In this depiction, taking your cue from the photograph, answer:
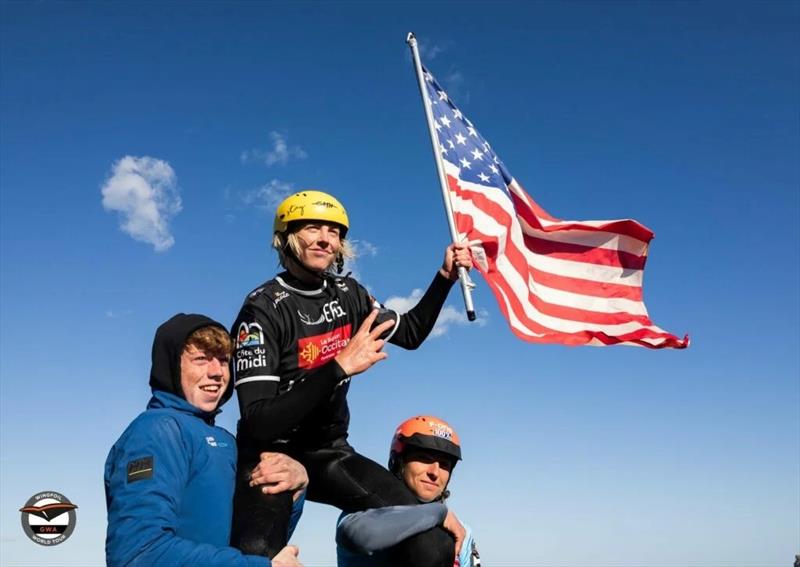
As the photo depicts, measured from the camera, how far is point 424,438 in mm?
7695

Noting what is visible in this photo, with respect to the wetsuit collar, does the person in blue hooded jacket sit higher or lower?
lower

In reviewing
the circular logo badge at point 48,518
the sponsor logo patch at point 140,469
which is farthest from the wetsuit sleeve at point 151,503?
the circular logo badge at point 48,518

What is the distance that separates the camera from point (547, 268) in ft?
31.7

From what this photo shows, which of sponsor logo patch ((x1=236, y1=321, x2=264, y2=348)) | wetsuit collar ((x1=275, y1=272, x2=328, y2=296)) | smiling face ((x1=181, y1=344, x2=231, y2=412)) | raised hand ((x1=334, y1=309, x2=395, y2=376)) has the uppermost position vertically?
wetsuit collar ((x1=275, y1=272, x2=328, y2=296))

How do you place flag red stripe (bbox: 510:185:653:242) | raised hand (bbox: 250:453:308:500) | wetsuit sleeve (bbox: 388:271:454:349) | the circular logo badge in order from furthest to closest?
the circular logo badge < flag red stripe (bbox: 510:185:653:242) < wetsuit sleeve (bbox: 388:271:454:349) < raised hand (bbox: 250:453:308:500)

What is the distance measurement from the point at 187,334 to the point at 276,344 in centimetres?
104

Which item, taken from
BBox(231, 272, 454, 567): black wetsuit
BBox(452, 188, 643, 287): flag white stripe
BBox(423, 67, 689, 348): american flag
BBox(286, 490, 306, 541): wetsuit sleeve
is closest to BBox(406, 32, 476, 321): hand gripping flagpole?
BBox(423, 67, 689, 348): american flag

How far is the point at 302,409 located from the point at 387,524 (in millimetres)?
1182

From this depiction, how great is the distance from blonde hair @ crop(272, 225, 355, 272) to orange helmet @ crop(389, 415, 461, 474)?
2262 mm

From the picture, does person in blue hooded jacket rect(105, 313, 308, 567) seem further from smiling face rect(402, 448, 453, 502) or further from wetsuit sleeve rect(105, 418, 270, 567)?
smiling face rect(402, 448, 453, 502)

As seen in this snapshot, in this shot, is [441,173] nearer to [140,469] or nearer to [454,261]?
[454,261]

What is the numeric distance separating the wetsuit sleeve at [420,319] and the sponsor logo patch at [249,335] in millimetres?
1743

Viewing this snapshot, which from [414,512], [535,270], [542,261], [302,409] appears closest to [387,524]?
[414,512]

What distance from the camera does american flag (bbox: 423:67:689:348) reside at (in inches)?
354
